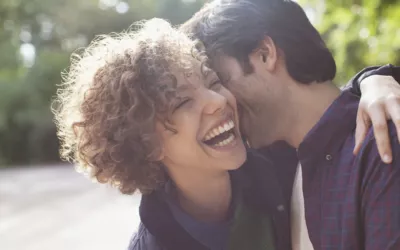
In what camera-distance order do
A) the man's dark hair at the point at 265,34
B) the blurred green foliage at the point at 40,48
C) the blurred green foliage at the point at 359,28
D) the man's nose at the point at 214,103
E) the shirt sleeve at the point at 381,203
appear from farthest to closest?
the blurred green foliage at the point at 40,48 < the blurred green foliage at the point at 359,28 < the man's dark hair at the point at 265,34 < the man's nose at the point at 214,103 < the shirt sleeve at the point at 381,203

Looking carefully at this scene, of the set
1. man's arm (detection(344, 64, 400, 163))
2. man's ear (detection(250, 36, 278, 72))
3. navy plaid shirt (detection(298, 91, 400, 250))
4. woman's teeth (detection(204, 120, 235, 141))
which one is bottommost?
navy plaid shirt (detection(298, 91, 400, 250))

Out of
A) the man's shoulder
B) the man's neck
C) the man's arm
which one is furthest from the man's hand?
the man's shoulder

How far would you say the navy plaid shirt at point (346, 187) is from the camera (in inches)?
51.9

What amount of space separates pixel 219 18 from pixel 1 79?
16.2 meters

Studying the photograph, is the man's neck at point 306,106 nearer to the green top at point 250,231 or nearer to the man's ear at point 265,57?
the man's ear at point 265,57

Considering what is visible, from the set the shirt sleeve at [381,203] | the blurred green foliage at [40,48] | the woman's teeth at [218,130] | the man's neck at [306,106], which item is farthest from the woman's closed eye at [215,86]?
the blurred green foliage at [40,48]

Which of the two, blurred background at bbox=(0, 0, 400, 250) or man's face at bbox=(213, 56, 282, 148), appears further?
blurred background at bbox=(0, 0, 400, 250)

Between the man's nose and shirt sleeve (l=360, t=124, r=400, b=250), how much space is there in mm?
503

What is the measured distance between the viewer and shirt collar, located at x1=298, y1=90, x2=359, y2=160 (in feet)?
5.11

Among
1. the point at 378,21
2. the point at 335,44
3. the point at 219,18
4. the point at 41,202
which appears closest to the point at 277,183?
the point at 219,18

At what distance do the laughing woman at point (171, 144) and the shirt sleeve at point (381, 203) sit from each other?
476 mm

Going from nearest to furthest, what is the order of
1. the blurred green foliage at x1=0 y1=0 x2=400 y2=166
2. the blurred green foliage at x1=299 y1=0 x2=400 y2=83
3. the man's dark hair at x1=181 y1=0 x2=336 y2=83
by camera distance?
the man's dark hair at x1=181 y1=0 x2=336 y2=83, the blurred green foliage at x1=299 y1=0 x2=400 y2=83, the blurred green foliage at x1=0 y1=0 x2=400 y2=166

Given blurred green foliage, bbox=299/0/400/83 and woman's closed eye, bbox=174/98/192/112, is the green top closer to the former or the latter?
woman's closed eye, bbox=174/98/192/112

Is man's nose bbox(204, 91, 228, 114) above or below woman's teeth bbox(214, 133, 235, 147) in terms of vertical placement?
above
